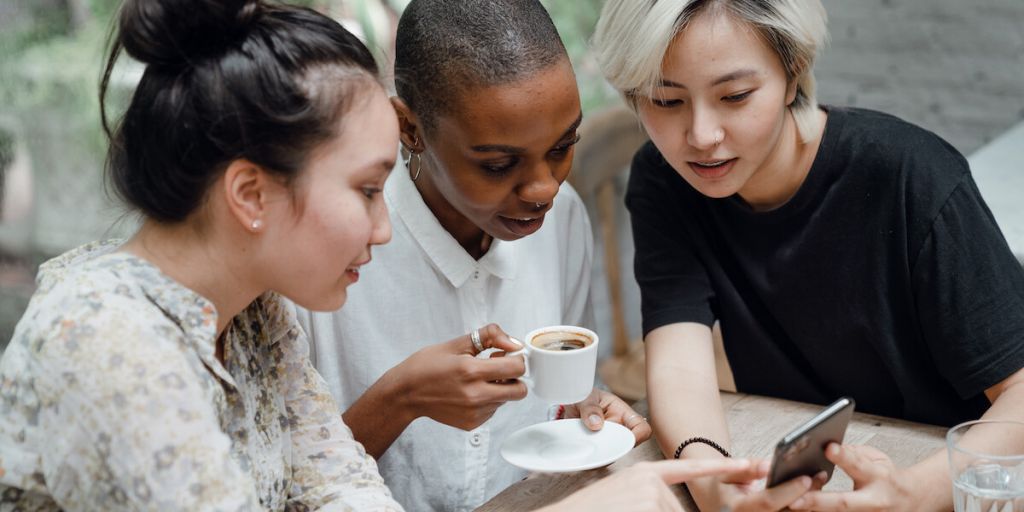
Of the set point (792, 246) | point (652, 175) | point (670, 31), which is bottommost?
point (792, 246)

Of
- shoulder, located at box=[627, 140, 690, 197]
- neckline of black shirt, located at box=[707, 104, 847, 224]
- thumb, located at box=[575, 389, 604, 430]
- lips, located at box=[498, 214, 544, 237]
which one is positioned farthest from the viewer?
shoulder, located at box=[627, 140, 690, 197]

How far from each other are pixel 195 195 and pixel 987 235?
3.35 feet

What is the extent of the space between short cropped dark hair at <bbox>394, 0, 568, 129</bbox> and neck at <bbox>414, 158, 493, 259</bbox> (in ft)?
0.52

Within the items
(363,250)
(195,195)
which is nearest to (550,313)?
(363,250)

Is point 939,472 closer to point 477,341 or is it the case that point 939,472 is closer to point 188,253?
point 477,341

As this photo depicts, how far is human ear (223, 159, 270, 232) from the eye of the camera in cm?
99

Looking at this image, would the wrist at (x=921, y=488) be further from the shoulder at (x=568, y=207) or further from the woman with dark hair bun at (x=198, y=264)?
the shoulder at (x=568, y=207)

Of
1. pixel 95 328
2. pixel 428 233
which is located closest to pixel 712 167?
pixel 428 233

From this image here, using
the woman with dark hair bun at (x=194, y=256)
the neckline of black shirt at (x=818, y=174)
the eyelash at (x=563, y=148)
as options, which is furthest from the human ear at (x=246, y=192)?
the neckline of black shirt at (x=818, y=174)

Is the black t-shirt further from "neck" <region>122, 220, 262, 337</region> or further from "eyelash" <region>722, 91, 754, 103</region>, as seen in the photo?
"neck" <region>122, 220, 262, 337</region>

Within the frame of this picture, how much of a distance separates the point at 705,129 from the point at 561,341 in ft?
1.18

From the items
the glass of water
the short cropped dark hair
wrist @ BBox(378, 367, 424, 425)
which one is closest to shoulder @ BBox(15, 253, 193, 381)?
wrist @ BBox(378, 367, 424, 425)

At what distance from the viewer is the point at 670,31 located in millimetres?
1362

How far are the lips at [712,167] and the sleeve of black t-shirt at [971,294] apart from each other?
29cm
